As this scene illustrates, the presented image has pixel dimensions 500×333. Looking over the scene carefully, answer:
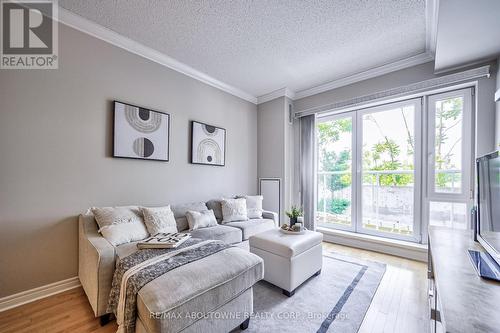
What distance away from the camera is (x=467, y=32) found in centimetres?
181

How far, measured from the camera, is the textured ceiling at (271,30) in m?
1.97

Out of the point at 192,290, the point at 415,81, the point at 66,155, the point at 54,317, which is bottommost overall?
the point at 54,317

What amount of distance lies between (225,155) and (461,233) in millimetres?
3076

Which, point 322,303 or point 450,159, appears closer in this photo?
point 322,303

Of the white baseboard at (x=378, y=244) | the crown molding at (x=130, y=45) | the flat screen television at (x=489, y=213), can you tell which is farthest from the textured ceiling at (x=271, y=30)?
the white baseboard at (x=378, y=244)

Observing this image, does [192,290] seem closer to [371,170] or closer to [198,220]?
[198,220]

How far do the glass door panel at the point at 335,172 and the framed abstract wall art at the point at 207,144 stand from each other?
1944mm

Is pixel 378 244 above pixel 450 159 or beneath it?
beneath

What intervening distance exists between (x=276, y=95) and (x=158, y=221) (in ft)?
9.99

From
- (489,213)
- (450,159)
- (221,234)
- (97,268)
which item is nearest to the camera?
(489,213)

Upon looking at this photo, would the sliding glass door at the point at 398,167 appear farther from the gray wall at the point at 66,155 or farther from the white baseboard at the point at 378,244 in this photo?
Answer: the gray wall at the point at 66,155

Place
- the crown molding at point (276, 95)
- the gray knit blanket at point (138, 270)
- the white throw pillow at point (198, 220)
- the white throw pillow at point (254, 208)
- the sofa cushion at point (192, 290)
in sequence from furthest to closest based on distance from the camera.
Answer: the crown molding at point (276, 95)
the white throw pillow at point (254, 208)
the white throw pillow at point (198, 220)
the gray knit blanket at point (138, 270)
the sofa cushion at point (192, 290)

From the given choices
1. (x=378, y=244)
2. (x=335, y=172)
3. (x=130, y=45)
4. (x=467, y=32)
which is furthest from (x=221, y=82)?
(x=378, y=244)

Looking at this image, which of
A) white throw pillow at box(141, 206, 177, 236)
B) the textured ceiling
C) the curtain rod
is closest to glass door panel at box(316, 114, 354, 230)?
the curtain rod
